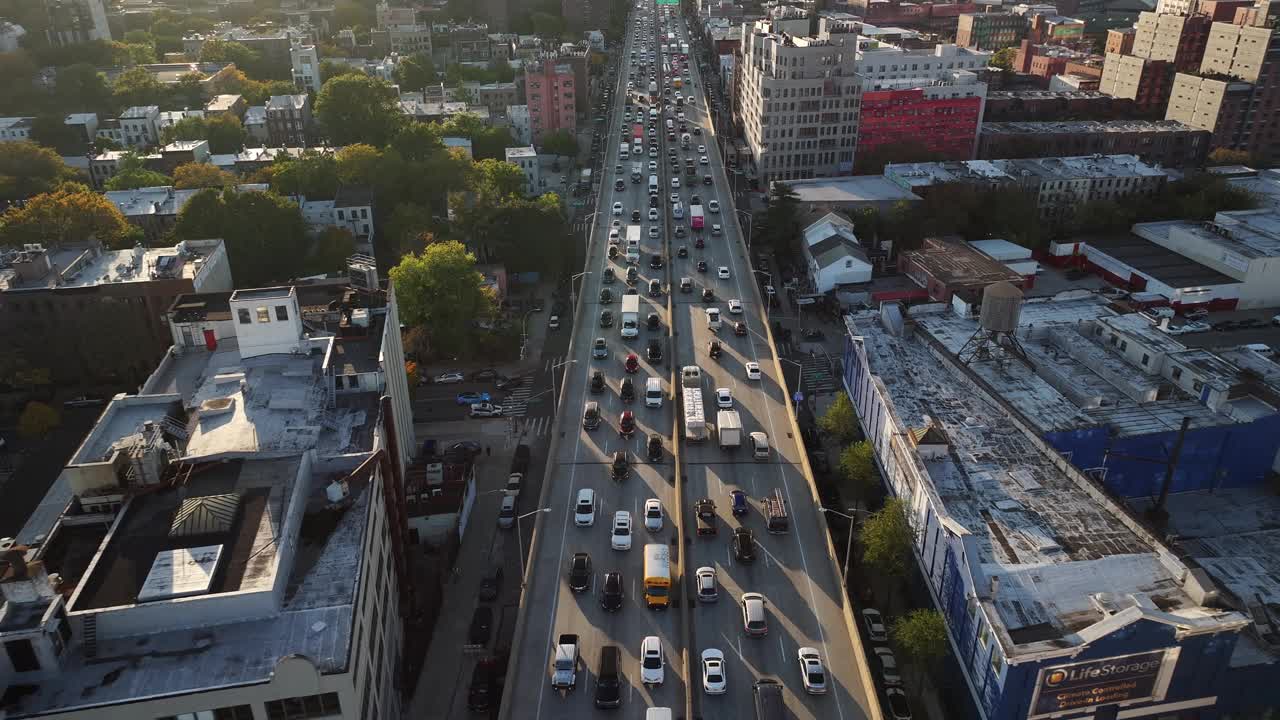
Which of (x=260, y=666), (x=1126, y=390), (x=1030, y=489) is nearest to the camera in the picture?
(x=260, y=666)

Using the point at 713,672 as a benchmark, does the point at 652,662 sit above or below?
below

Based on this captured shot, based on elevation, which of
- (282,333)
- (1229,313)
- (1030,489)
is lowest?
(1229,313)

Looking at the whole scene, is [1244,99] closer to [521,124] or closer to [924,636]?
[521,124]

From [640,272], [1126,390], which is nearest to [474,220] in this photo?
[640,272]

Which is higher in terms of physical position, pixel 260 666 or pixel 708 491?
pixel 260 666

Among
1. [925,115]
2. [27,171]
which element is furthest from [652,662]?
[27,171]

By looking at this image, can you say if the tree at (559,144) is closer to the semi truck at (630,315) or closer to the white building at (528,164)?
the white building at (528,164)

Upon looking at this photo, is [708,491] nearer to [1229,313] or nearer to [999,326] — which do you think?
[999,326]
